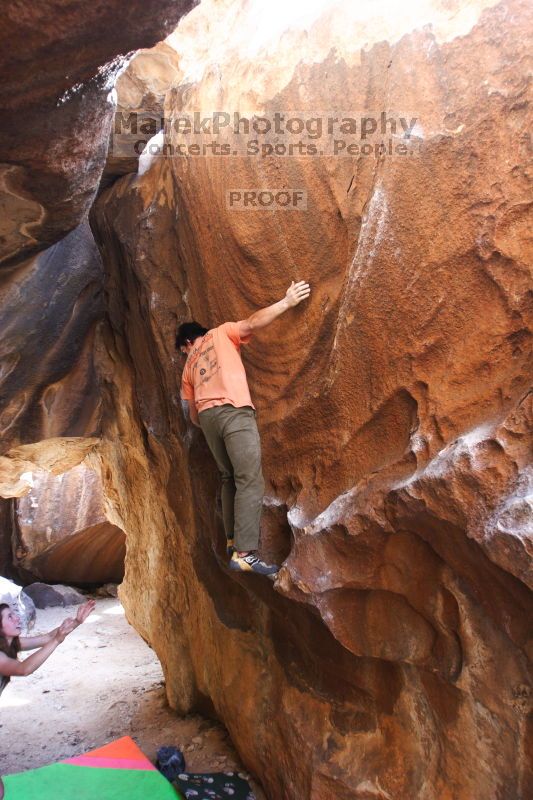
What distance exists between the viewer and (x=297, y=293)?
10.7 ft

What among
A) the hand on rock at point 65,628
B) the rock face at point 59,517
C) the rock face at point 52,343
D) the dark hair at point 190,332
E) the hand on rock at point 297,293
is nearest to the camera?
the hand on rock at point 297,293

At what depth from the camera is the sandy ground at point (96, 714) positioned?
187 inches

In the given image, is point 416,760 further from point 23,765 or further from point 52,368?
point 52,368

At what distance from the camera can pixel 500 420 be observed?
2.53 meters

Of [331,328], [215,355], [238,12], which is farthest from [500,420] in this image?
[238,12]

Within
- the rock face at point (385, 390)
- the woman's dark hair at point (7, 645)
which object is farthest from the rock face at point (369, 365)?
the woman's dark hair at point (7, 645)

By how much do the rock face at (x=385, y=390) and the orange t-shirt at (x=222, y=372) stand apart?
0.18 metres

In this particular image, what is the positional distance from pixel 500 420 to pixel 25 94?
7.33ft

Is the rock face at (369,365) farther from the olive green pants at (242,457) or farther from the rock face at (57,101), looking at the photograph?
the olive green pants at (242,457)

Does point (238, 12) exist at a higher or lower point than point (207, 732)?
higher

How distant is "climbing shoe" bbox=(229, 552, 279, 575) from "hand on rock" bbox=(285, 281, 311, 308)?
1.19m

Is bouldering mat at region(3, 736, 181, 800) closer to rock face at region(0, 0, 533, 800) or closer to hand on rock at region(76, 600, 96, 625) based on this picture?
rock face at region(0, 0, 533, 800)

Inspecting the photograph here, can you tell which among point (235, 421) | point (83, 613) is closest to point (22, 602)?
point (83, 613)

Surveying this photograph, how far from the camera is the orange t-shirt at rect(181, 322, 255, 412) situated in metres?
3.38
